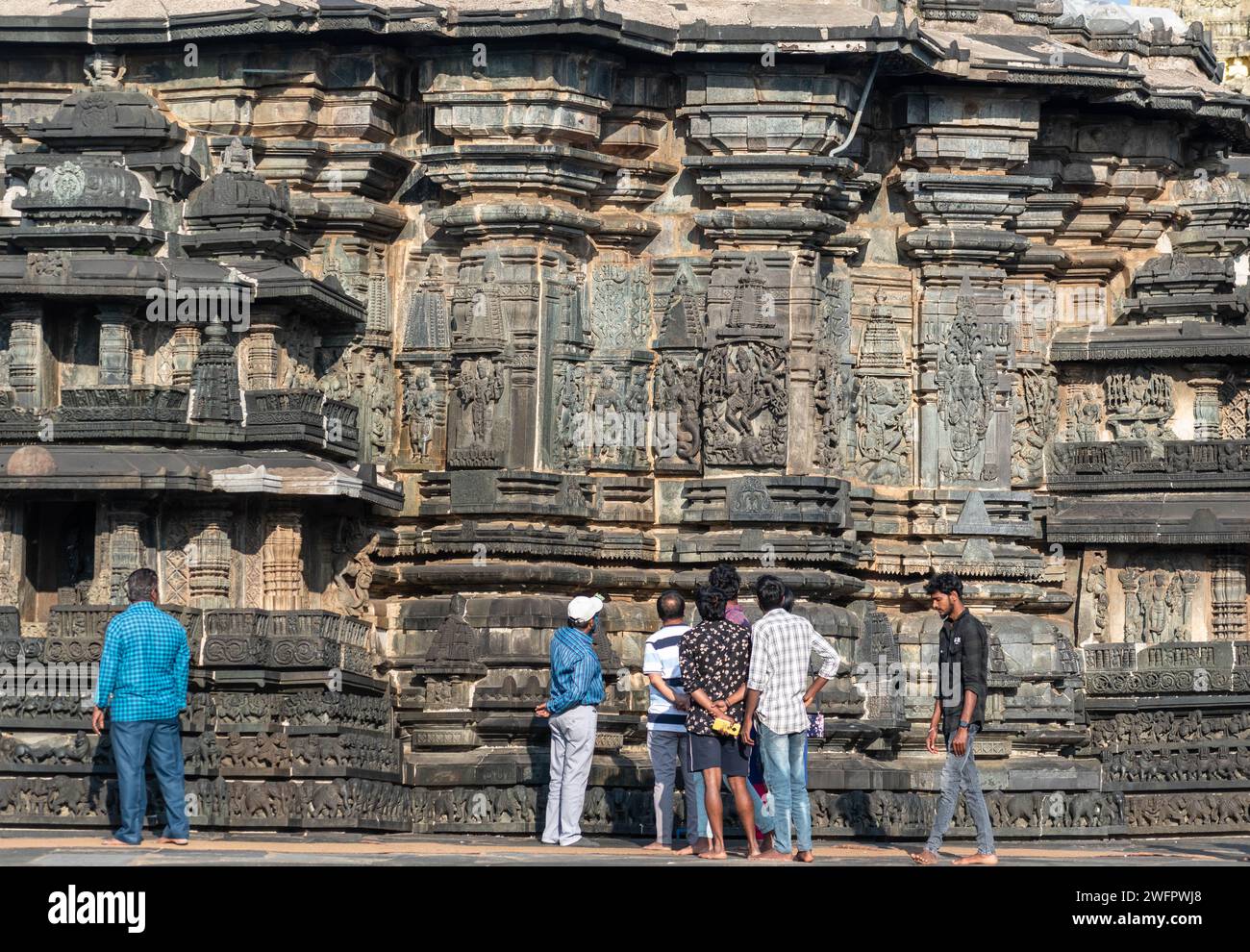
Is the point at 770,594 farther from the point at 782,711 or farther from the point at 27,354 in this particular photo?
the point at 27,354

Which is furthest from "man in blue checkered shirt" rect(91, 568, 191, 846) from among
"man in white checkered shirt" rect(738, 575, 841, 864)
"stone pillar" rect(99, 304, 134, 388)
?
"stone pillar" rect(99, 304, 134, 388)

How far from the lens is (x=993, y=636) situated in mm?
34219

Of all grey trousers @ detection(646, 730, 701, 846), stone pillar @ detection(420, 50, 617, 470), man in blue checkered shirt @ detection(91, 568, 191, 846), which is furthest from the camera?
stone pillar @ detection(420, 50, 617, 470)

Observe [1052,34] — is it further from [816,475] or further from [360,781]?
[360,781]

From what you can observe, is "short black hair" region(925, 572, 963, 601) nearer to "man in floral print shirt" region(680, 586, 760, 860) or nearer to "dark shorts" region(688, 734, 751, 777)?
"man in floral print shirt" region(680, 586, 760, 860)

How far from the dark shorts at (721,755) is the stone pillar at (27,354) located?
9058 millimetres

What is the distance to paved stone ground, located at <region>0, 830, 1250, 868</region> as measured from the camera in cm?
2412

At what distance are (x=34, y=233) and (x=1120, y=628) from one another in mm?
12941

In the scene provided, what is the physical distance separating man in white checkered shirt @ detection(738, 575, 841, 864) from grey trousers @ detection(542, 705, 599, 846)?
230 cm

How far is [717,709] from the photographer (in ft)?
82.6

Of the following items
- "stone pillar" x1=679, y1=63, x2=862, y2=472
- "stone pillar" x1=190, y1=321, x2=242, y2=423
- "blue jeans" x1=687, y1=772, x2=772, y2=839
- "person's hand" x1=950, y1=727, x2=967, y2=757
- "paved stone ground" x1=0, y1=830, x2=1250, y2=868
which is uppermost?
"stone pillar" x1=679, y1=63, x2=862, y2=472

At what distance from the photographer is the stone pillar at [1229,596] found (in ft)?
117

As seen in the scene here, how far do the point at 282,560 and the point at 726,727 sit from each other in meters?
7.60

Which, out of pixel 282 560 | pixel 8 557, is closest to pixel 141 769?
pixel 8 557
